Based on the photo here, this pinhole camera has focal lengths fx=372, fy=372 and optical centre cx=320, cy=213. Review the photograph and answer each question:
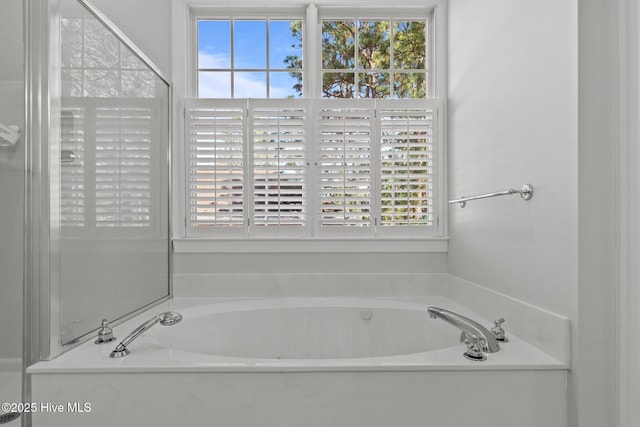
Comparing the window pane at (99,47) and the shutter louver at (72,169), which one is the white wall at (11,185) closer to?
the shutter louver at (72,169)

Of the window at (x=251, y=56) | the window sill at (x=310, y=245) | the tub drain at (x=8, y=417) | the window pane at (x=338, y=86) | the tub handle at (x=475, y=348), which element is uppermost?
the window at (x=251, y=56)

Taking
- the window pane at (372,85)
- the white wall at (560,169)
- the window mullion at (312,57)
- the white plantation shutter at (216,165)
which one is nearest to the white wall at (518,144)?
the white wall at (560,169)

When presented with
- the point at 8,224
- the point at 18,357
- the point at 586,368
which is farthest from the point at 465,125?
the point at 18,357

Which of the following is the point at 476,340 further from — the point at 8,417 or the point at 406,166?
the point at 8,417

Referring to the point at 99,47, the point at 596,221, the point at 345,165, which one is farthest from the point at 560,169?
the point at 99,47

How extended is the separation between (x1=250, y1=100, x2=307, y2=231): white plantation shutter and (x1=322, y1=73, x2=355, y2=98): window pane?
0.96 feet

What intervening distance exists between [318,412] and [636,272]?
3.41 ft

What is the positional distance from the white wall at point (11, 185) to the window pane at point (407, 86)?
1.91 m

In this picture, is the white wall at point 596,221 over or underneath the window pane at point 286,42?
underneath

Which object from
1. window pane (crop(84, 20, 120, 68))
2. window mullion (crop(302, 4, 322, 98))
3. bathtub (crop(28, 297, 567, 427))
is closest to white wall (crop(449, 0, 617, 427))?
bathtub (crop(28, 297, 567, 427))

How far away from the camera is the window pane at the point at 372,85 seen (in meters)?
2.41

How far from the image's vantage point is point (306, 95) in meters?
2.37

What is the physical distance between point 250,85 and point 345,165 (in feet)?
2.68

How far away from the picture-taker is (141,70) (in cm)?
190
